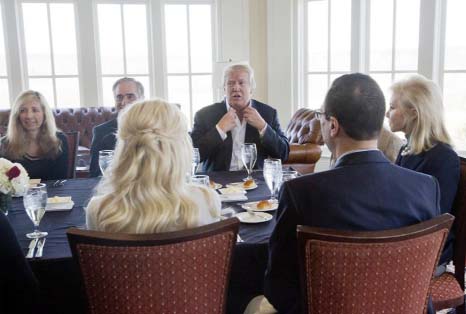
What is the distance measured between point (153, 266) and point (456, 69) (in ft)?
15.4

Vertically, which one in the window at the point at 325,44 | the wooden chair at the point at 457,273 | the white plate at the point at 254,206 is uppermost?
the window at the point at 325,44

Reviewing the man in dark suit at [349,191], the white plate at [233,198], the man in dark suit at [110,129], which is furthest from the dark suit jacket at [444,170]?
the man in dark suit at [110,129]

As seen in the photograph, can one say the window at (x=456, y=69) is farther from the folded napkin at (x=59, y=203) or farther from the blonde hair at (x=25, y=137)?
the folded napkin at (x=59, y=203)

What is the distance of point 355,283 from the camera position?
47.9 inches

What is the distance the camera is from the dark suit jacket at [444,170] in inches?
77.0

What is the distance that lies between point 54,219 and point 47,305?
0.44 meters

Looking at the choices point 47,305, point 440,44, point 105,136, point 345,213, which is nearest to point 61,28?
point 105,136

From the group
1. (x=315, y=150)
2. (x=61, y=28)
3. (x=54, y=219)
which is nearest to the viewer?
(x=54, y=219)

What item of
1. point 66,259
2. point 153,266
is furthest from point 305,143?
point 153,266

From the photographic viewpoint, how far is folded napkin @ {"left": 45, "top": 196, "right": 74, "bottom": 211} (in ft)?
7.11

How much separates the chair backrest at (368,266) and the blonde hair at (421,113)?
932mm

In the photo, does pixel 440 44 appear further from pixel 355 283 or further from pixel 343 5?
pixel 355 283

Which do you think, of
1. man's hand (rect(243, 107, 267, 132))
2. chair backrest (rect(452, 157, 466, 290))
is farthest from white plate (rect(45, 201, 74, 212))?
chair backrest (rect(452, 157, 466, 290))

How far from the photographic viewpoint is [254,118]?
3.04m
